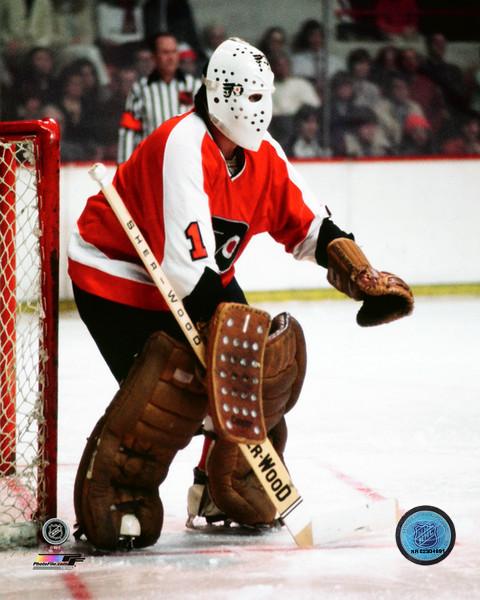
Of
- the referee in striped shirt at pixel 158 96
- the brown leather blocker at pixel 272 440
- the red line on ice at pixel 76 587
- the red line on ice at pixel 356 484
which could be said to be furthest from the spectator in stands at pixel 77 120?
the red line on ice at pixel 76 587

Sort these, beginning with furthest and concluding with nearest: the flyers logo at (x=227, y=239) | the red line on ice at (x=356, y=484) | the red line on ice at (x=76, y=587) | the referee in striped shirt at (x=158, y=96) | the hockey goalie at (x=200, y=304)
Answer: the referee in striped shirt at (x=158, y=96) < the red line on ice at (x=356, y=484) < the flyers logo at (x=227, y=239) < the hockey goalie at (x=200, y=304) < the red line on ice at (x=76, y=587)

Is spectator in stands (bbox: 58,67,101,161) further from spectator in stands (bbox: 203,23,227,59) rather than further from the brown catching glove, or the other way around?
the brown catching glove

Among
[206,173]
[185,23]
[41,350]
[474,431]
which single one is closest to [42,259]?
[41,350]

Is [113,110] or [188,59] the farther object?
[188,59]

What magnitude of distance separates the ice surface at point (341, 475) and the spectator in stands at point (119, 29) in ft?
7.82

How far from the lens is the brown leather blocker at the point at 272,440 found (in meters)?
2.52

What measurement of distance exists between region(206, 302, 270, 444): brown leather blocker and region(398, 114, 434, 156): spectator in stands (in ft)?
18.5

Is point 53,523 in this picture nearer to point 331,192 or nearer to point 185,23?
point 331,192

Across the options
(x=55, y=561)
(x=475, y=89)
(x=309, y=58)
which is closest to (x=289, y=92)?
(x=309, y=58)

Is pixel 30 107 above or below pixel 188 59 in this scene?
below

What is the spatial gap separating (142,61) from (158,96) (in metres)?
1.23

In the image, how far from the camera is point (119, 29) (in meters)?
7.74

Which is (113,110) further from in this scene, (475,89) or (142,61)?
(475,89)

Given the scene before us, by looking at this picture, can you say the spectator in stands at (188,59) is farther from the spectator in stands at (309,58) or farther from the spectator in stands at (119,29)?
the spectator in stands at (309,58)
